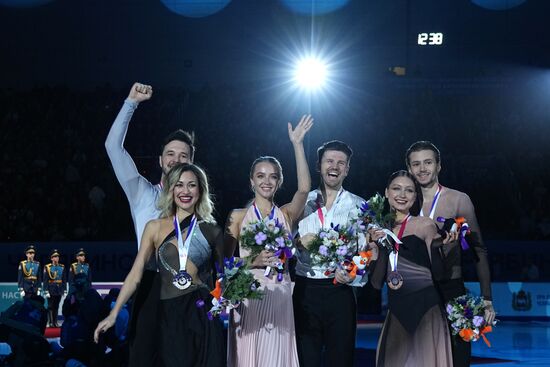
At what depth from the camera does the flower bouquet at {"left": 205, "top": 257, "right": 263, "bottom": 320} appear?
4891 millimetres

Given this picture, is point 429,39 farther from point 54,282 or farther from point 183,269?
point 183,269

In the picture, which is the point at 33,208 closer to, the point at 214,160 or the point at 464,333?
the point at 214,160

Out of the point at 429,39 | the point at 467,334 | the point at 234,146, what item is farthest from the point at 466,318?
the point at 429,39

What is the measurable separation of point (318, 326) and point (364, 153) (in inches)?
597

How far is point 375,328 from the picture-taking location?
1473 cm

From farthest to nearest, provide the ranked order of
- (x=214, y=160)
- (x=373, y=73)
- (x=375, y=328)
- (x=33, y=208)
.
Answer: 1. (x=373, y=73)
2. (x=214, y=160)
3. (x=33, y=208)
4. (x=375, y=328)

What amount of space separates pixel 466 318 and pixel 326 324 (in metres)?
0.98

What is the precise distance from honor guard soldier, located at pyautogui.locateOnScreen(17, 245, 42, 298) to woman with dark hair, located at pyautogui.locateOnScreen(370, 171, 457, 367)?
11.4 m

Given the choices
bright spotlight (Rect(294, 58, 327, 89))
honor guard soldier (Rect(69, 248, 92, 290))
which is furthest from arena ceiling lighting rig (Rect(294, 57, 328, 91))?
honor guard soldier (Rect(69, 248, 92, 290))

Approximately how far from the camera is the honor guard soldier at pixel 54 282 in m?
15.6

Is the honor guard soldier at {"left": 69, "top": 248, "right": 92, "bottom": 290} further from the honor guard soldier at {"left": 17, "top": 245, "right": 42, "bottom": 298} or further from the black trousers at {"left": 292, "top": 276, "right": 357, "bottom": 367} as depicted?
the black trousers at {"left": 292, "top": 276, "right": 357, "bottom": 367}

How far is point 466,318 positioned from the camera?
5.28 meters

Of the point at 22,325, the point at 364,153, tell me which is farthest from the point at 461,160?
the point at 22,325

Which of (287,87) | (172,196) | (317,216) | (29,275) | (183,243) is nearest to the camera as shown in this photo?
(183,243)
